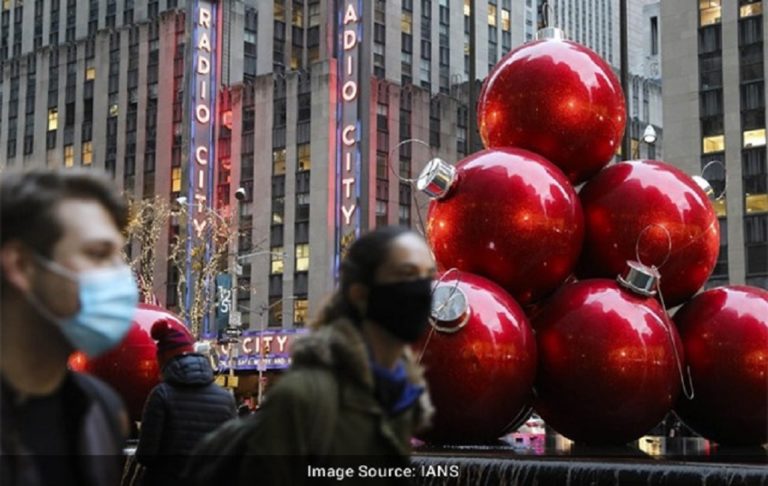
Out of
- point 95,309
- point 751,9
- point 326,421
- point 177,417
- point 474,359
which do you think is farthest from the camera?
point 751,9

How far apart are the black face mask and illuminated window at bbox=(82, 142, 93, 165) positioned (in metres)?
83.3

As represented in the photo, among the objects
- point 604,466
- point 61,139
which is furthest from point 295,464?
point 61,139

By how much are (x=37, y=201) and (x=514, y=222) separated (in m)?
7.28

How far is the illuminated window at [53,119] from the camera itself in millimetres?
86500

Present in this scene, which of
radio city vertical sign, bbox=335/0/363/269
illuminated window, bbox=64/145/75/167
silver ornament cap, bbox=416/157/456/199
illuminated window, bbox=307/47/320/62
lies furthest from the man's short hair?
illuminated window, bbox=64/145/75/167

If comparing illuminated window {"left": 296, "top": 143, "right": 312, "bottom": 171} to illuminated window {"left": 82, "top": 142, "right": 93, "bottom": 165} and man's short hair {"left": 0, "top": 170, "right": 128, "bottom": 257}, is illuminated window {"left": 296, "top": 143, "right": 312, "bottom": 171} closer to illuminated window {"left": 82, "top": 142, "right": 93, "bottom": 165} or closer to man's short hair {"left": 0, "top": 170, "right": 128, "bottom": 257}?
illuminated window {"left": 82, "top": 142, "right": 93, "bottom": 165}

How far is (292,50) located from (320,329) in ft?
258

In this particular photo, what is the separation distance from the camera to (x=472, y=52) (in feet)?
50.3

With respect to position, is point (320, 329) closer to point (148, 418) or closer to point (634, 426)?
point (148, 418)

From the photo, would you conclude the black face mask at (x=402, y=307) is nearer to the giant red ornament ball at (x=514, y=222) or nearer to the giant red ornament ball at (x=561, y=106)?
the giant red ornament ball at (x=514, y=222)

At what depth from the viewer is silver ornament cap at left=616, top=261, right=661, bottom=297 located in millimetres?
9539

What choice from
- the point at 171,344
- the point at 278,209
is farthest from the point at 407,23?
the point at 171,344

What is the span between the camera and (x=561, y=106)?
10273mm

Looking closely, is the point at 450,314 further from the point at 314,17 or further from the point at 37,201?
the point at 314,17
